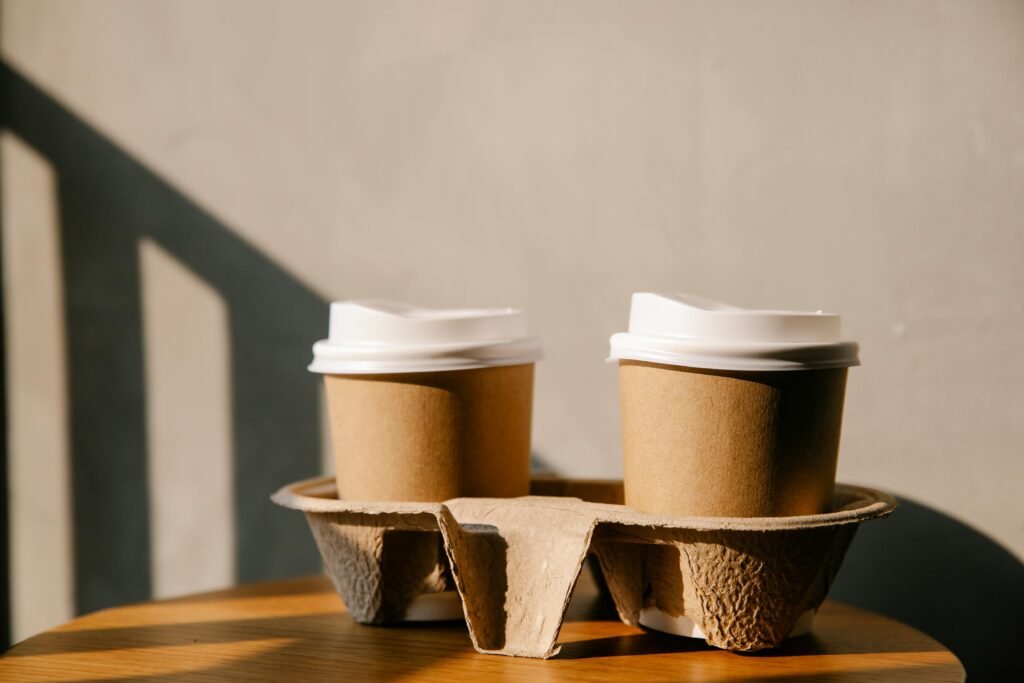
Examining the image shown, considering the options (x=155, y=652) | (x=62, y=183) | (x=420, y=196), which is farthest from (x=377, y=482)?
(x=62, y=183)

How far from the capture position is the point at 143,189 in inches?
71.8

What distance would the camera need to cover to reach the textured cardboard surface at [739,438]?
3.33ft

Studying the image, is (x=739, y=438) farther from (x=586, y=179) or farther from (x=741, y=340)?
(x=586, y=179)

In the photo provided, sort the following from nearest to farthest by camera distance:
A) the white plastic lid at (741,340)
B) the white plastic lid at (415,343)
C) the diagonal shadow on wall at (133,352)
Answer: the white plastic lid at (741,340) < the white plastic lid at (415,343) < the diagonal shadow on wall at (133,352)

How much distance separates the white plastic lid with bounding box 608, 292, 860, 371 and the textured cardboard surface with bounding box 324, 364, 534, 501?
20cm

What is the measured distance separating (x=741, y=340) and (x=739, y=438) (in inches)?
3.8

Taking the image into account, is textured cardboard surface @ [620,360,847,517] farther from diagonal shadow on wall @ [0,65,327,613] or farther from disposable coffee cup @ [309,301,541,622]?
diagonal shadow on wall @ [0,65,327,613]

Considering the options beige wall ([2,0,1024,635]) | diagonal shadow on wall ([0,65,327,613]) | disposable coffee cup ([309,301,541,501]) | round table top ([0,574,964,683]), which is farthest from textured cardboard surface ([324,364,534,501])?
diagonal shadow on wall ([0,65,327,613])

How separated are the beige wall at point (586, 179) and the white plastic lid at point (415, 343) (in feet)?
1.18

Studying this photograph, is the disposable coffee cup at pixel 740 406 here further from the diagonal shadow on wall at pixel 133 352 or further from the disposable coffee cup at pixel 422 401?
the diagonal shadow on wall at pixel 133 352

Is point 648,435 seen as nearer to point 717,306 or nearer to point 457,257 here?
point 717,306

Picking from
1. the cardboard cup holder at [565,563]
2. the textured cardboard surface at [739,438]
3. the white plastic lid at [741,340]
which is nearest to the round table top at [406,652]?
the cardboard cup holder at [565,563]

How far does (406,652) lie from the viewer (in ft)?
3.62

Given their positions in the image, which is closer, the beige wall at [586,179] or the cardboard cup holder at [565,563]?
the cardboard cup holder at [565,563]
